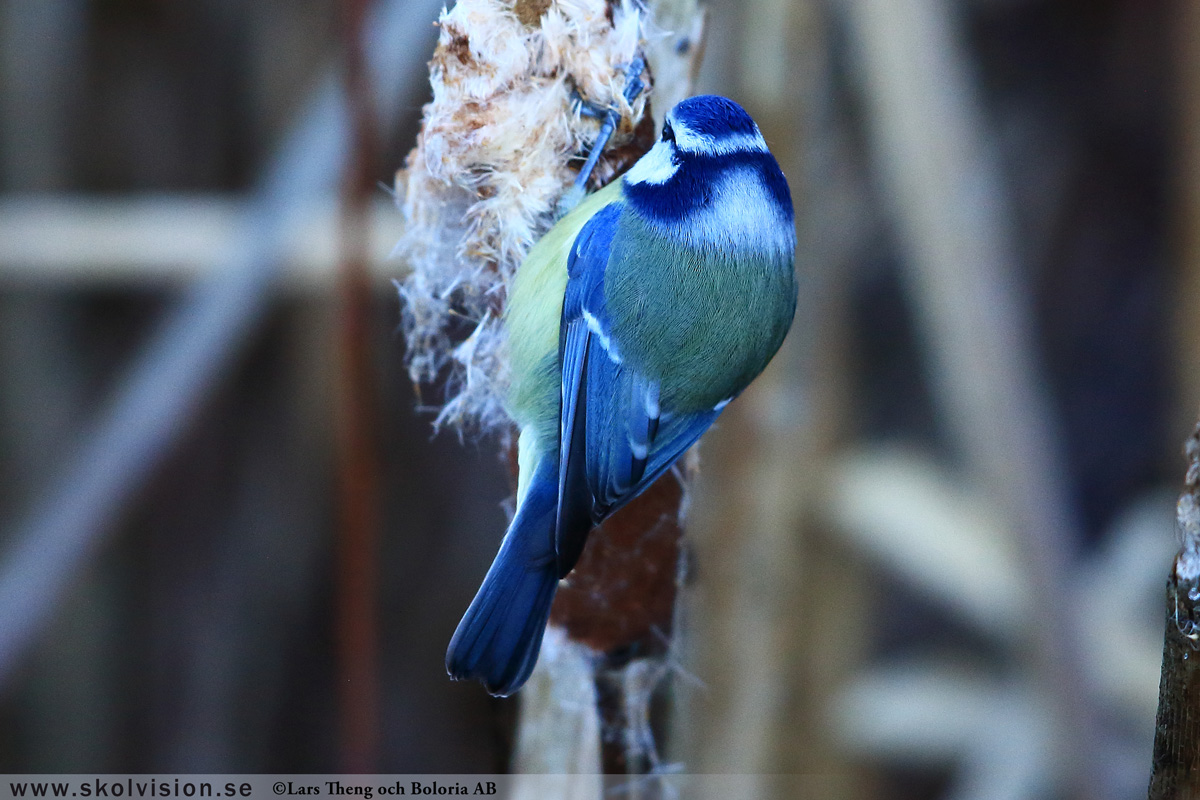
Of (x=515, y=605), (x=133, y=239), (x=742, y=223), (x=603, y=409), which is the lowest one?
(x=515, y=605)

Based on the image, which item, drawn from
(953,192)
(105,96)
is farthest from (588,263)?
(105,96)

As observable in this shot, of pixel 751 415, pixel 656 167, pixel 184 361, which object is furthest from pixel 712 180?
pixel 184 361

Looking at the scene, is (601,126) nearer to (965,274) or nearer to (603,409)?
(603,409)

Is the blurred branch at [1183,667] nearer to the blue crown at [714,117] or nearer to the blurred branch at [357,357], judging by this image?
the blue crown at [714,117]

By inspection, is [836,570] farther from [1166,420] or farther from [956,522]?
[1166,420]

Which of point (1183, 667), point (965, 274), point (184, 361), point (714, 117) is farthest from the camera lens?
point (184, 361)

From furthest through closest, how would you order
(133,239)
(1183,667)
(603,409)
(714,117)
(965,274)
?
(133,239) → (965,274) → (603,409) → (714,117) → (1183,667)
